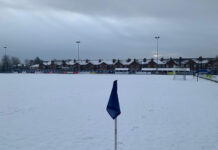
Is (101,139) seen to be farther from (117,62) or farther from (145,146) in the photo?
(117,62)

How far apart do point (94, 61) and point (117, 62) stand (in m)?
15.6

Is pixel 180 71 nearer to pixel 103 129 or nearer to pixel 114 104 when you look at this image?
pixel 103 129

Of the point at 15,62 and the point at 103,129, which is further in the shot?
the point at 15,62

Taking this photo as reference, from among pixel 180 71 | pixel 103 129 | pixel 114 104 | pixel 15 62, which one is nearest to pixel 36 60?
pixel 15 62

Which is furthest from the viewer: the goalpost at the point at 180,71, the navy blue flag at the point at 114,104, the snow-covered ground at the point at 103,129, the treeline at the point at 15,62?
the treeline at the point at 15,62

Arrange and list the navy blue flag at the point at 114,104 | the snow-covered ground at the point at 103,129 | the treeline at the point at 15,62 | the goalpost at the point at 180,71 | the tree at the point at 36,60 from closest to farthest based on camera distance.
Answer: the navy blue flag at the point at 114,104 → the snow-covered ground at the point at 103,129 → the goalpost at the point at 180,71 → the treeline at the point at 15,62 → the tree at the point at 36,60

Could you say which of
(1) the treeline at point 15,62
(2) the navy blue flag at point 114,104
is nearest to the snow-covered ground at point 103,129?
(2) the navy blue flag at point 114,104

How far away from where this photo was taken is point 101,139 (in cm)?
618

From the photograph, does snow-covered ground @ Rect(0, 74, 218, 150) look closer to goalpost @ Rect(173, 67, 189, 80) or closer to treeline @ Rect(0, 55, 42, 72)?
goalpost @ Rect(173, 67, 189, 80)

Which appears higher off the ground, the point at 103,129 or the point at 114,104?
the point at 114,104

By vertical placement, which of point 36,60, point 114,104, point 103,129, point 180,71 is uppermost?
point 36,60

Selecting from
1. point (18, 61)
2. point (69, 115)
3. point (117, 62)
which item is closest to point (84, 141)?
point (69, 115)

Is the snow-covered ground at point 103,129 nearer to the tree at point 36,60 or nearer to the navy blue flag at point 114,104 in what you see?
the navy blue flag at point 114,104

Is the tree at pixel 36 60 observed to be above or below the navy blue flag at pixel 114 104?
above
